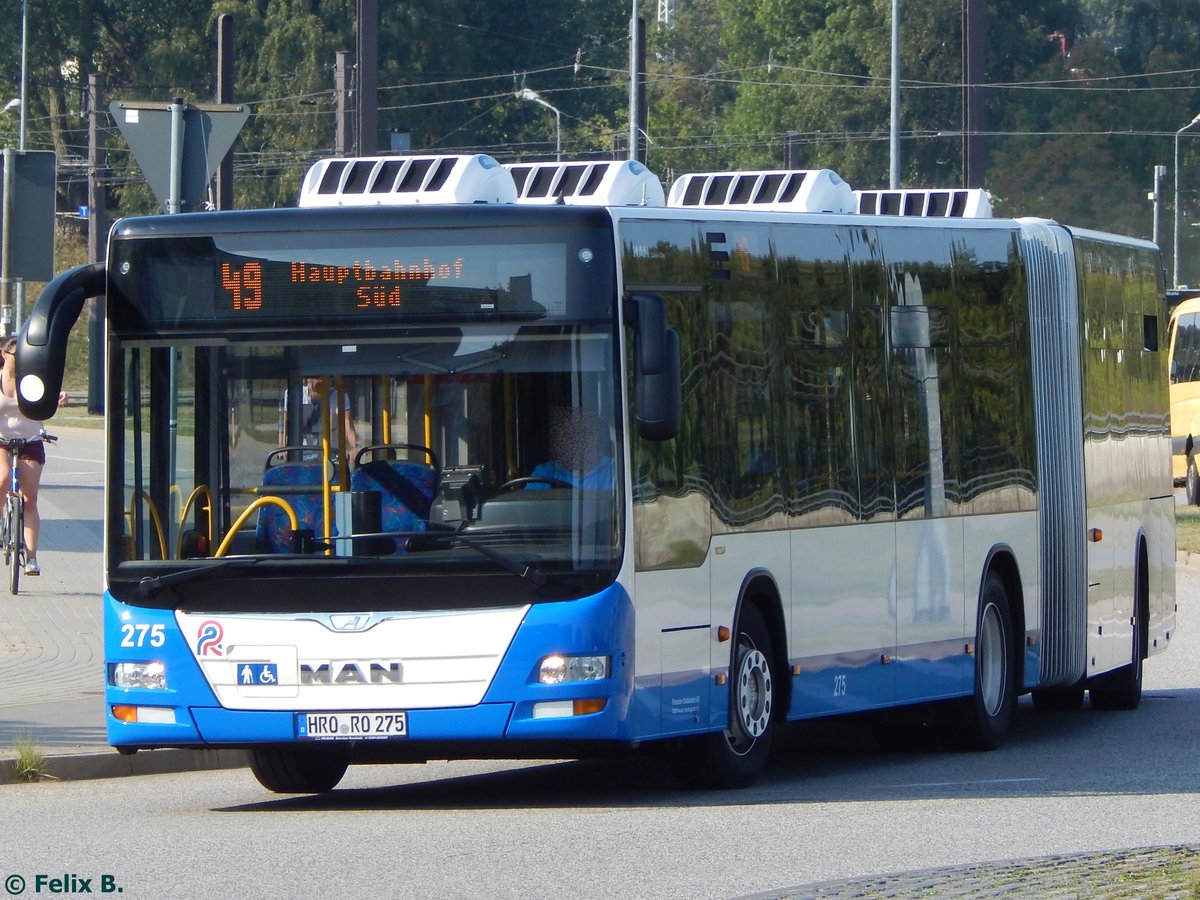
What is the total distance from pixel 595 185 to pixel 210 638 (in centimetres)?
276

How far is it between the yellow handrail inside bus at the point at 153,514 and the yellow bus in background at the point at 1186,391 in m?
28.6

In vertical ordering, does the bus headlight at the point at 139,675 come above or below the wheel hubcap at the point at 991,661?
above

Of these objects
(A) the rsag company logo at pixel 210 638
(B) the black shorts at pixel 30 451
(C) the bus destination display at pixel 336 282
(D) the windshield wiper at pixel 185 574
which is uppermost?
(C) the bus destination display at pixel 336 282

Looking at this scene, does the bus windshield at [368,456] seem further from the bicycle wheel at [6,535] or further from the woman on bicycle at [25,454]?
the bicycle wheel at [6,535]

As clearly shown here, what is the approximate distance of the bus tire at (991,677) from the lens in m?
13.2

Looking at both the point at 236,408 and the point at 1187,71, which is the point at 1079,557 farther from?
the point at 1187,71

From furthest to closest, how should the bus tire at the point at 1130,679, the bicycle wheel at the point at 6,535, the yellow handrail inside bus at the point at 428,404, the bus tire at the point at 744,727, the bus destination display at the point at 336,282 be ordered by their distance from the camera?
the bicycle wheel at the point at 6,535 < the bus tire at the point at 1130,679 < the bus tire at the point at 744,727 < the bus destination display at the point at 336,282 < the yellow handrail inside bus at the point at 428,404

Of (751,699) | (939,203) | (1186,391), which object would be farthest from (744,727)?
(1186,391)

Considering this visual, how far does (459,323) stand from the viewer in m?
10.1

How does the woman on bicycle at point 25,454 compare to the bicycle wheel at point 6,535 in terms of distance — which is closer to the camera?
the woman on bicycle at point 25,454

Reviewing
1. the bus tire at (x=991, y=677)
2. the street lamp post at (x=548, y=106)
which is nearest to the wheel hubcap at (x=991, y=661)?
the bus tire at (x=991, y=677)

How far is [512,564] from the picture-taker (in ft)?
32.5

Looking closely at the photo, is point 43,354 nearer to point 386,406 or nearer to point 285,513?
point 285,513

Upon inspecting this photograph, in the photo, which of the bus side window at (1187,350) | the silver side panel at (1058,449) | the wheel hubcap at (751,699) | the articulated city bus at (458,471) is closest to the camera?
the articulated city bus at (458,471)
